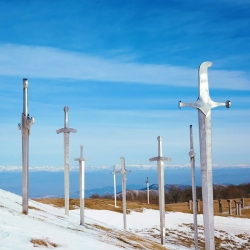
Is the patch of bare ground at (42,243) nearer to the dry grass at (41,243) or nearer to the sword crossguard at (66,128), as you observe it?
the dry grass at (41,243)

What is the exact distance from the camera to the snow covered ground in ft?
56.7

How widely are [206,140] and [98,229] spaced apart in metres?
13.8

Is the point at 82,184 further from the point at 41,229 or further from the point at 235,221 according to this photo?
the point at 235,221

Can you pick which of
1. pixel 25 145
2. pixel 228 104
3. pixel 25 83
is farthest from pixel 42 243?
pixel 25 83

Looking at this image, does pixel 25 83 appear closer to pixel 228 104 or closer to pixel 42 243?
pixel 42 243

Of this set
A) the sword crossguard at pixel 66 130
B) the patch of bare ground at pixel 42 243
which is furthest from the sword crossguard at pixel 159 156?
the patch of bare ground at pixel 42 243

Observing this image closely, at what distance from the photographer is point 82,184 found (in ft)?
96.9

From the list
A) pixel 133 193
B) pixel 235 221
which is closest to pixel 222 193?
pixel 133 193

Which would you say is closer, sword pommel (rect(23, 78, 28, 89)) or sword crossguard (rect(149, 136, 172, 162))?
sword pommel (rect(23, 78, 28, 89))

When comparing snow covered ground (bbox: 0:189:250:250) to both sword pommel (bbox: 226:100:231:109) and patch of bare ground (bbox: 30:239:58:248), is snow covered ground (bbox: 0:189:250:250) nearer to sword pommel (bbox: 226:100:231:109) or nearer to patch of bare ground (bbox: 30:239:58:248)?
patch of bare ground (bbox: 30:239:58:248)

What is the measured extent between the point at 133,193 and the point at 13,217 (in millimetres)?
131761

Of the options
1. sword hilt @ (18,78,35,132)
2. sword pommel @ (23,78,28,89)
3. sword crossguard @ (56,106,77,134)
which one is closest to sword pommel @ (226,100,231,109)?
sword hilt @ (18,78,35,132)

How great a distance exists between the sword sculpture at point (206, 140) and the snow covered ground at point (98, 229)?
4.45 m

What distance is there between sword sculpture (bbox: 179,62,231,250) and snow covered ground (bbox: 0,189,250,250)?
175 inches
